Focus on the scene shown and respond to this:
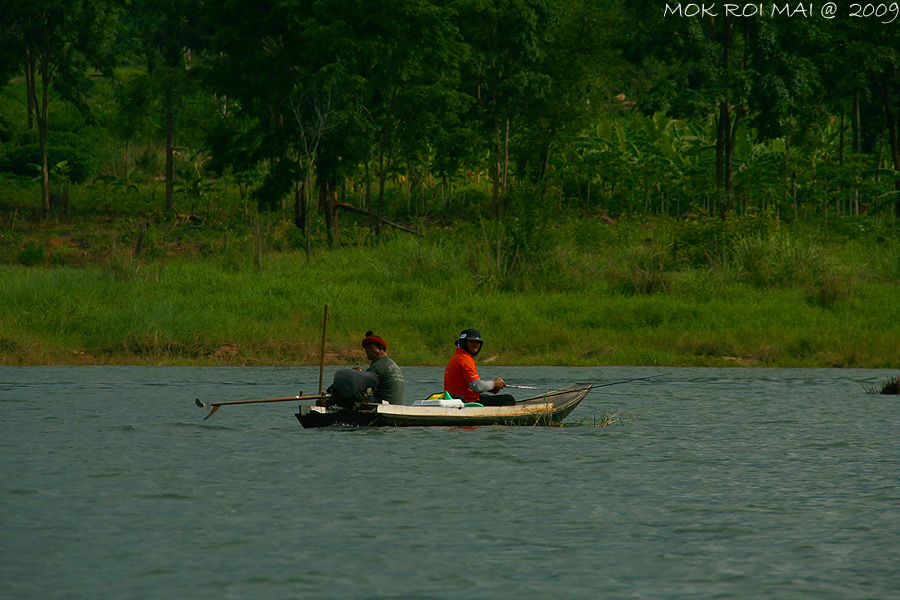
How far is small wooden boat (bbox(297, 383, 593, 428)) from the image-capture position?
1416cm

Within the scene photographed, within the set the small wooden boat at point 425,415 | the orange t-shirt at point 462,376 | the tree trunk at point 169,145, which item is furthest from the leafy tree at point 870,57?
the orange t-shirt at point 462,376

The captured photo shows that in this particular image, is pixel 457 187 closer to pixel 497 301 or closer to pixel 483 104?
pixel 483 104

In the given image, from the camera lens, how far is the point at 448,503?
10875 millimetres

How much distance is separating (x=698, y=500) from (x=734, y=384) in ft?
31.4

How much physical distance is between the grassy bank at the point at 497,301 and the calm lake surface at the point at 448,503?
16.6 ft

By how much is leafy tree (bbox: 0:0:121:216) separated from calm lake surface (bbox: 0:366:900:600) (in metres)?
23.3

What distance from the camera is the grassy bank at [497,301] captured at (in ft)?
75.9

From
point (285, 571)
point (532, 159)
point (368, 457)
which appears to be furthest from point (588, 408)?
point (532, 159)

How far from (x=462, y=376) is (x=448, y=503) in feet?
13.0

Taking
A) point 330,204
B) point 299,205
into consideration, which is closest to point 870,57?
point 330,204

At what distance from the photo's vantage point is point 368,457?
1315cm

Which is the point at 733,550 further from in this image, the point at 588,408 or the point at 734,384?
the point at 734,384

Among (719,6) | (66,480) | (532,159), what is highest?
(719,6)

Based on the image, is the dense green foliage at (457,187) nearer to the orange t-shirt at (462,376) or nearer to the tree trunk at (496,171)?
the tree trunk at (496,171)
